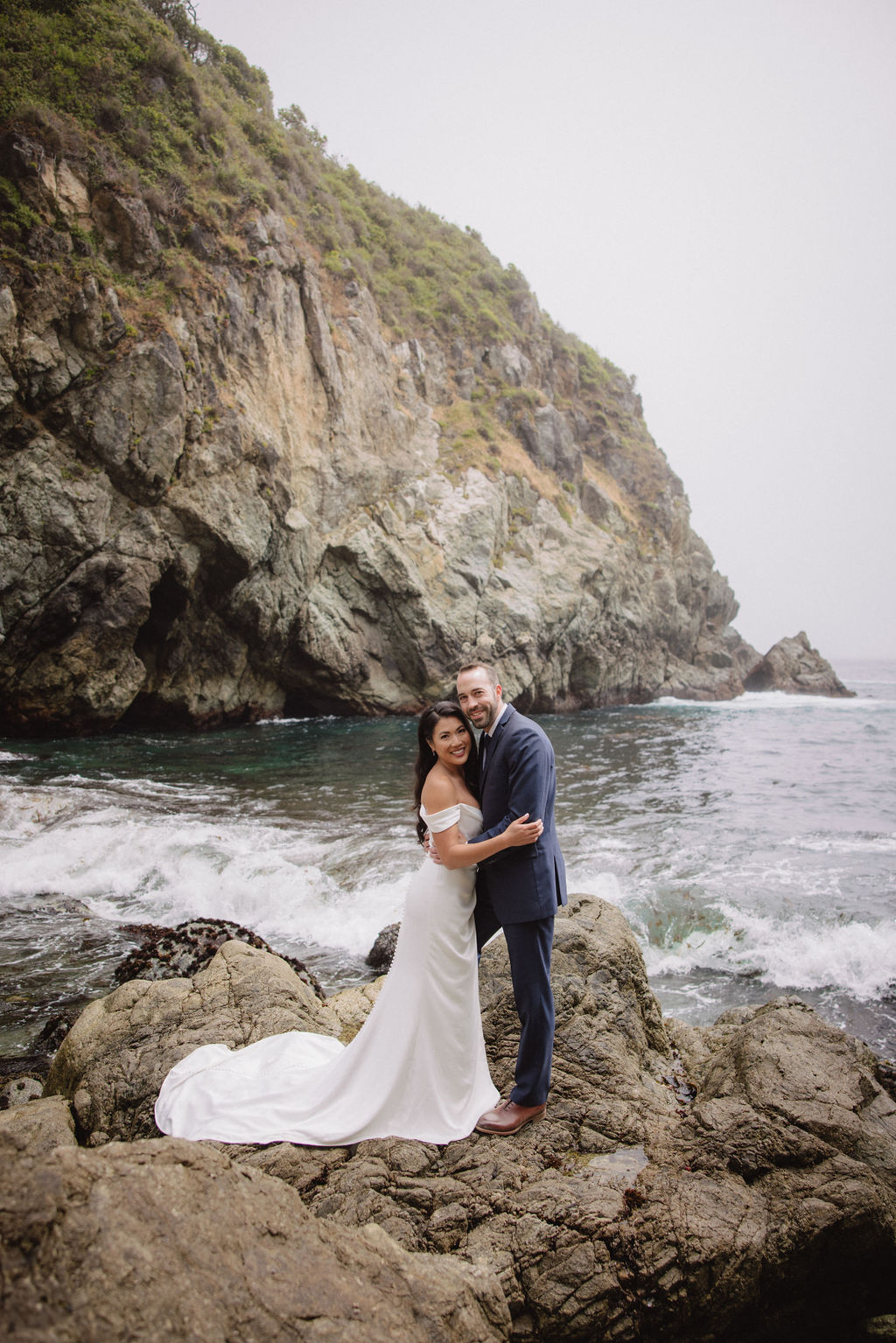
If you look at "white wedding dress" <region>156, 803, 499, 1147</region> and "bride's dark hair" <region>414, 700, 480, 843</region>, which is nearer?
"white wedding dress" <region>156, 803, 499, 1147</region>

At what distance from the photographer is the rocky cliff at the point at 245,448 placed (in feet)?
56.6

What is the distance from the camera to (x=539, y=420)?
39000mm

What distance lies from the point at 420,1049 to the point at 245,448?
21691 mm

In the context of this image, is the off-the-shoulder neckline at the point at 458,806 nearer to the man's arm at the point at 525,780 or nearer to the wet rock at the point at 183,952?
the man's arm at the point at 525,780

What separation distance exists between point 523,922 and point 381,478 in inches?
1075

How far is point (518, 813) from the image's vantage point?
10.5ft

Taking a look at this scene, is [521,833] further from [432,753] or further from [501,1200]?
[501,1200]

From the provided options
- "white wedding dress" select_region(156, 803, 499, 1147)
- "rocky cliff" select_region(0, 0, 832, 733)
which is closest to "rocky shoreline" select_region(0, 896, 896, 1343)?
"white wedding dress" select_region(156, 803, 499, 1147)

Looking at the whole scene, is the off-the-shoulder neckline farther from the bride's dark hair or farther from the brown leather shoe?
the brown leather shoe

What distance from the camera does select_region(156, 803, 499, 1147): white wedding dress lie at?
3246 millimetres

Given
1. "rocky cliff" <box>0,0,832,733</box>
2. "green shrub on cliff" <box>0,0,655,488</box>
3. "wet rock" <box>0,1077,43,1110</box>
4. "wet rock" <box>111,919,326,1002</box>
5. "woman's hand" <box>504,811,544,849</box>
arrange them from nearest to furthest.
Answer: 1. "woman's hand" <box>504,811,544,849</box>
2. "wet rock" <box>0,1077,43,1110</box>
3. "wet rock" <box>111,919,326,1002</box>
4. "rocky cliff" <box>0,0,832,733</box>
5. "green shrub on cliff" <box>0,0,655,488</box>

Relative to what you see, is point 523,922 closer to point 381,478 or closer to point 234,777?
point 234,777

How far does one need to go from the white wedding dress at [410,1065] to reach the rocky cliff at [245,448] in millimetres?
16839

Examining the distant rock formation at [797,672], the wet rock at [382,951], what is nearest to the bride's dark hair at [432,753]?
the wet rock at [382,951]
